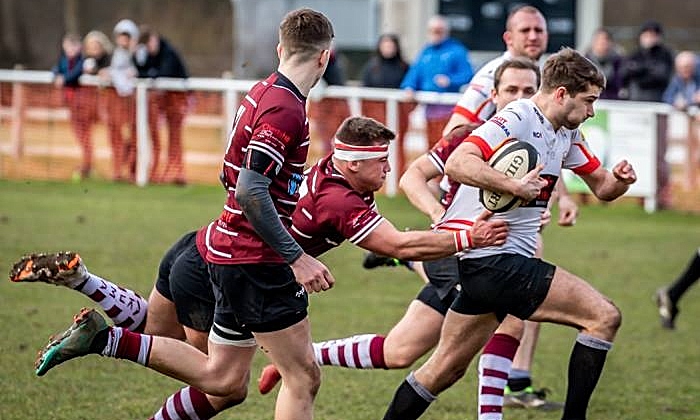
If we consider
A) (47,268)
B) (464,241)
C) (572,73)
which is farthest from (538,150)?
(47,268)

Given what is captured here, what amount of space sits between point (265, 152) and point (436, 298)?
182cm

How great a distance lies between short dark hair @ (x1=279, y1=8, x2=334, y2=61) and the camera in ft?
17.9

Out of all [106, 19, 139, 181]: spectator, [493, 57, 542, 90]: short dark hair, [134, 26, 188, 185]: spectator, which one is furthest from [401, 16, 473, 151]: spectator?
[493, 57, 542, 90]: short dark hair

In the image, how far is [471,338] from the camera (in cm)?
612

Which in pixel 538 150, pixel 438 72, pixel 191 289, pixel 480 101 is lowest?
pixel 191 289

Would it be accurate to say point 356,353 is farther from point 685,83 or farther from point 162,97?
point 162,97

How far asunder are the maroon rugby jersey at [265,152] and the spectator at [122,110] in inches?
494

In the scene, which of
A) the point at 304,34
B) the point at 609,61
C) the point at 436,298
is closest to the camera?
the point at 304,34

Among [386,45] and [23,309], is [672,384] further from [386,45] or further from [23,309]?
[386,45]

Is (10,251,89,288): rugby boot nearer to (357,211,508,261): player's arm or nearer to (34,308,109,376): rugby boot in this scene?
(34,308,109,376): rugby boot

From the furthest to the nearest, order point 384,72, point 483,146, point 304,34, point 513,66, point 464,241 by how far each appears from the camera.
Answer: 1. point 384,72
2. point 513,66
3. point 483,146
4. point 464,241
5. point 304,34

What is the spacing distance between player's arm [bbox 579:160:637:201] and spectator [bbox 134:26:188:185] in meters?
11.8

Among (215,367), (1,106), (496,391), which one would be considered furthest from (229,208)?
(1,106)

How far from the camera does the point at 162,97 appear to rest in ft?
58.6
